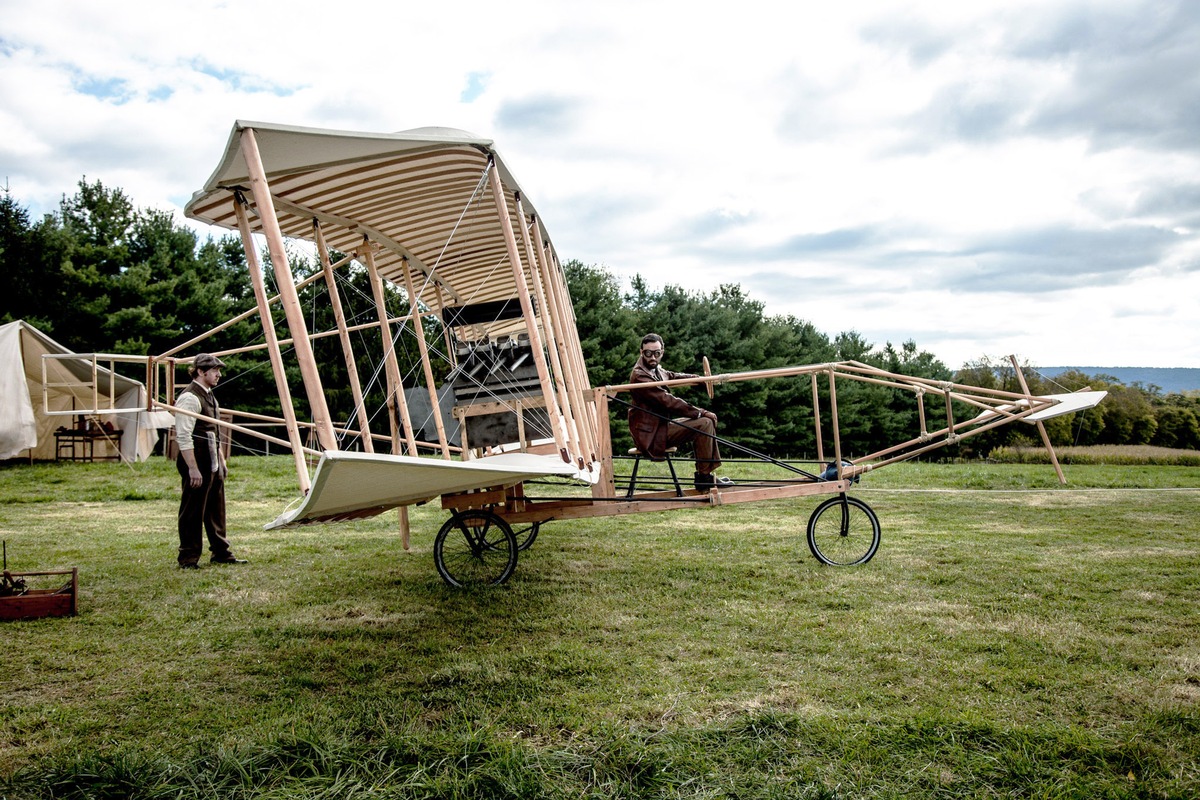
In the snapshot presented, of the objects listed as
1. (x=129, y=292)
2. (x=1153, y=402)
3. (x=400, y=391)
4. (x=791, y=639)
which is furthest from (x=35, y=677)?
(x=1153, y=402)

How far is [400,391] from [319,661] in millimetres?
2458

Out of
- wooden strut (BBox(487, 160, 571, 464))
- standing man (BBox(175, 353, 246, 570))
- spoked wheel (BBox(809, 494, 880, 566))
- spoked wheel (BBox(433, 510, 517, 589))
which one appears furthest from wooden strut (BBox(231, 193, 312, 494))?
spoked wheel (BBox(809, 494, 880, 566))

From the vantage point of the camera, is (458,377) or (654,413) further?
(458,377)

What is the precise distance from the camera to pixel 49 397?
754 inches

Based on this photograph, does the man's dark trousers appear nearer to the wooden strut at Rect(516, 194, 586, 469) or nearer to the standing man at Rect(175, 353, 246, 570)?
the standing man at Rect(175, 353, 246, 570)

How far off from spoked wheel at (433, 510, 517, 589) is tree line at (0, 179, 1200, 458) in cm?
1292

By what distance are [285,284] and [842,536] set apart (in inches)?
208

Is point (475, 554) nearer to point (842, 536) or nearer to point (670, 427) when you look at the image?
point (670, 427)

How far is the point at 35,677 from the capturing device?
4234mm

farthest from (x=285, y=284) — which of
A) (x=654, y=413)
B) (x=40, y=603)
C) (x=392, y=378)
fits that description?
(x=654, y=413)

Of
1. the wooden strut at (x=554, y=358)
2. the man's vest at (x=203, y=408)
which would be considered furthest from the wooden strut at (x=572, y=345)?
the man's vest at (x=203, y=408)

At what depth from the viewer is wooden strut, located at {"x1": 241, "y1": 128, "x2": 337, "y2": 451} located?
13.5 feet

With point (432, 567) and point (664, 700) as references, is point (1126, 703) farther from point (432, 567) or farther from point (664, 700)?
point (432, 567)

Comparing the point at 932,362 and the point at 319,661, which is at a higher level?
the point at 932,362
